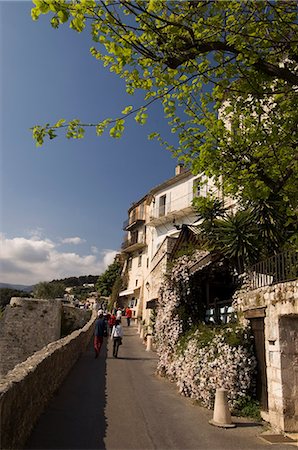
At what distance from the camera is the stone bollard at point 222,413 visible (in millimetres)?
7609

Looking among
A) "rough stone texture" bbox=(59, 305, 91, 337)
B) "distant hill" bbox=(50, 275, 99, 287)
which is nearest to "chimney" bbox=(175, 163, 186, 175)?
"rough stone texture" bbox=(59, 305, 91, 337)

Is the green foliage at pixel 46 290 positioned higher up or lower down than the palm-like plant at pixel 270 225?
lower down

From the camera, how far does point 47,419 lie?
6867 millimetres

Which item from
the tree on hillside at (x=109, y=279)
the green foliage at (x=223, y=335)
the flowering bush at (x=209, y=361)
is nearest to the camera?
the flowering bush at (x=209, y=361)

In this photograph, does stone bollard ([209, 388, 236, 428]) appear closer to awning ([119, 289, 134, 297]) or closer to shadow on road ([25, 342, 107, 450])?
shadow on road ([25, 342, 107, 450])

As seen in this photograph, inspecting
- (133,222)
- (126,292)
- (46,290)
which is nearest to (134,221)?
(133,222)

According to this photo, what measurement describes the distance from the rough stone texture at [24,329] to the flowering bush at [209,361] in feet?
47.0

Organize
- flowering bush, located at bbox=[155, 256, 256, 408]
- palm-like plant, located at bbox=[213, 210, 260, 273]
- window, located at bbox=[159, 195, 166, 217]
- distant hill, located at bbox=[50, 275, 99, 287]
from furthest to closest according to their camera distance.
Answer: distant hill, located at bbox=[50, 275, 99, 287] → window, located at bbox=[159, 195, 166, 217] → palm-like plant, located at bbox=[213, 210, 260, 273] → flowering bush, located at bbox=[155, 256, 256, 408]

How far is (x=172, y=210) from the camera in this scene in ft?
104

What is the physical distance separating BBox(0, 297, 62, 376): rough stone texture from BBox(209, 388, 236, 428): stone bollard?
19248 mm

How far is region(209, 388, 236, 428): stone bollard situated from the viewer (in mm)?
7609

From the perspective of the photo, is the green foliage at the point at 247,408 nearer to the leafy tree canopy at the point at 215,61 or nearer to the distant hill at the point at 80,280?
the leafy tree canopy at the point at 215,61

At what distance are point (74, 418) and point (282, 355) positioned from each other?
4.46 m

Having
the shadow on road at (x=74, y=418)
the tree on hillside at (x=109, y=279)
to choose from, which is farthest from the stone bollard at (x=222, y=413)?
the tree on hillside at (x=109, y=279)
